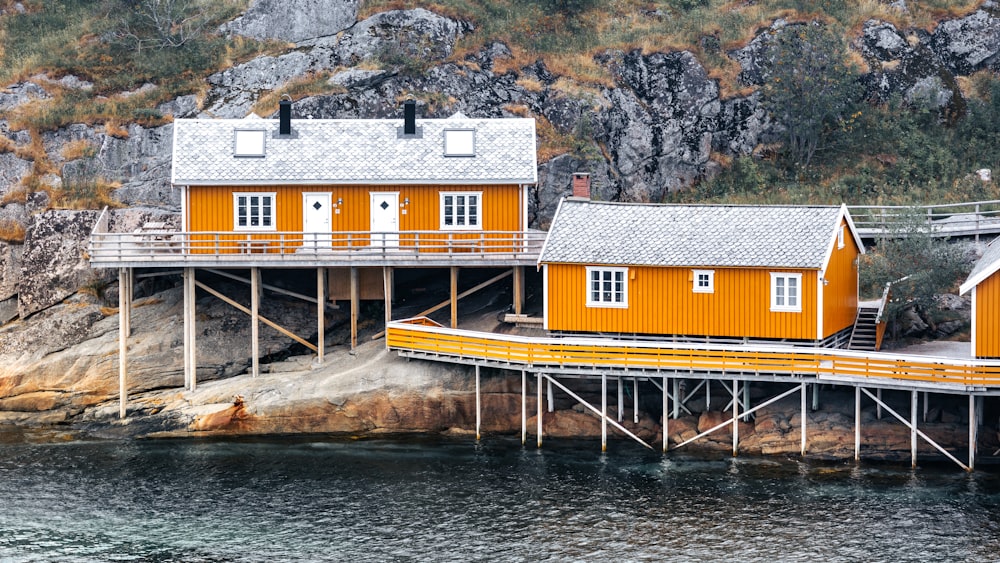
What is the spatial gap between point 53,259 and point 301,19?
58.6ft

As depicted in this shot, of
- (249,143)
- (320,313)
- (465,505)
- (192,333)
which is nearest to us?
(465,505)

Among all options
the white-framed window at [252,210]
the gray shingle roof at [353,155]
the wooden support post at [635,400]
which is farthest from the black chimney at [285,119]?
the wooden support post at [635,400]

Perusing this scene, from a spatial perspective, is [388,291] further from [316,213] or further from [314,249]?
[316,213]

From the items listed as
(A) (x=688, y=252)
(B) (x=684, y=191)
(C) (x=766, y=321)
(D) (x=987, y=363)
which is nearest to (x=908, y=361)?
(D) (x=987, y=363)

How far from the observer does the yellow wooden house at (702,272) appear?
1844 inches

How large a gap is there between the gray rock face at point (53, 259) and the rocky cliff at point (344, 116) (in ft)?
0.19

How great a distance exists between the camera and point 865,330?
49812 mm

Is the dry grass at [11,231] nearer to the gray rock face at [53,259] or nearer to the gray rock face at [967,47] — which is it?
the gray rock face at [53,259]

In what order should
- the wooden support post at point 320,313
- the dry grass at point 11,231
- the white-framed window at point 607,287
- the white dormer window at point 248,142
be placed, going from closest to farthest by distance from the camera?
the white-framed window at point 607,287 → the wooden support post at point 320,313 → the white dormer window at point 248,142 → the dry grass at point 11,231

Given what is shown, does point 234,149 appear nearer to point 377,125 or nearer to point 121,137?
point 377,125

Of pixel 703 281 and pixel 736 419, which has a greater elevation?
pixel 703 281

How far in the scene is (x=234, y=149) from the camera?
52.8m

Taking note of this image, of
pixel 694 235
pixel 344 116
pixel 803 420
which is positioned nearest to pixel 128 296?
pixel 344 116

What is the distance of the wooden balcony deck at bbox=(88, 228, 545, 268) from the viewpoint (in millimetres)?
50281
